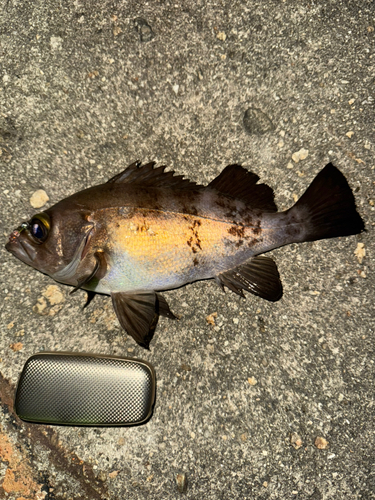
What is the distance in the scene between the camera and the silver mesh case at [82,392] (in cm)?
210

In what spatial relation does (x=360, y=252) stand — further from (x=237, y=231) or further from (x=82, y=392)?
(x=82, y=392)

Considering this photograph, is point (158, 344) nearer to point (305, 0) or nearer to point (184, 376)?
point (184, 376)

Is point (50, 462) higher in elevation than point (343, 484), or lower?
lower

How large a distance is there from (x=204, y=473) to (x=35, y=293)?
5.23ft

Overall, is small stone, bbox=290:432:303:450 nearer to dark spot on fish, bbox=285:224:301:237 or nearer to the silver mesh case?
the silver mesh case

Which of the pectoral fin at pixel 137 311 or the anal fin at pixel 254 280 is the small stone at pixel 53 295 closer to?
the pectoral fin at pixel 137 311

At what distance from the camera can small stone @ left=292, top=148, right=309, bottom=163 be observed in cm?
241

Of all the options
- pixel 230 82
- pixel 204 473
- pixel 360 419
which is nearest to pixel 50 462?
pixel 204 473

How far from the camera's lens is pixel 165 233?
202 centimetres

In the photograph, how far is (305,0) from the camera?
2.38 meters

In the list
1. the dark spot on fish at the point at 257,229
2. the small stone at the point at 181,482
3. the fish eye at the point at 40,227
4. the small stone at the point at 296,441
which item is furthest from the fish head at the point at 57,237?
the small stone at the point at 296,441

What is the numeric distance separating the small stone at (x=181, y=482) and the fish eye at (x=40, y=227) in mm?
1679

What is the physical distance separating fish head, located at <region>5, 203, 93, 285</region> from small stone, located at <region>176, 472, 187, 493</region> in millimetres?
1444

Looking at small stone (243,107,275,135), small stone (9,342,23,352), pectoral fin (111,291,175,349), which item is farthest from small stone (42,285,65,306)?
small stone (243,107,275,135)
